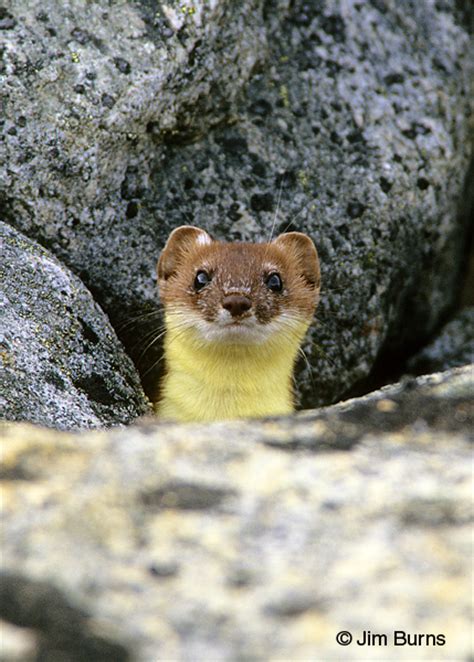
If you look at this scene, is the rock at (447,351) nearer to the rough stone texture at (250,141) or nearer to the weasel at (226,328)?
the rough stone texture at (250,141)

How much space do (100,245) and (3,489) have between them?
109 inches

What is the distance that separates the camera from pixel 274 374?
4.86 metres

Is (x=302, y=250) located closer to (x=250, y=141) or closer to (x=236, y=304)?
(x=250, y=141)

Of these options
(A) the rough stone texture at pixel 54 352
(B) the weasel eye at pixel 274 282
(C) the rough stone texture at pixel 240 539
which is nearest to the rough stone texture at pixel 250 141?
(A) the rough stone texture at pixel 54 352

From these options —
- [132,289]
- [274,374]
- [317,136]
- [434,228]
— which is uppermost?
[317,136]

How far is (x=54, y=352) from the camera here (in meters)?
4.11

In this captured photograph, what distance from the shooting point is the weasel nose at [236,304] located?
437 cm

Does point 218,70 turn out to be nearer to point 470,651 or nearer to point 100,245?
point 100,245

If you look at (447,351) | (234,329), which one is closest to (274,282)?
(234,329)

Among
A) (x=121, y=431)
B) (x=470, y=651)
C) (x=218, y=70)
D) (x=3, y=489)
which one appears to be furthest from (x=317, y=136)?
(x=470, y=651)

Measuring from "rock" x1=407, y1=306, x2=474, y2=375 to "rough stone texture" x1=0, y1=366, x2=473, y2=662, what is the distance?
12.3ft

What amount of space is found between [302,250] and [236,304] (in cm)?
81

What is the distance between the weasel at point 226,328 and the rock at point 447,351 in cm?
146

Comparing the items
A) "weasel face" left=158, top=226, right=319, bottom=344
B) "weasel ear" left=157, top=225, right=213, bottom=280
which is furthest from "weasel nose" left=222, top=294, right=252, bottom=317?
"weasel ear" left=157, top=225, right=213, bottom=280
